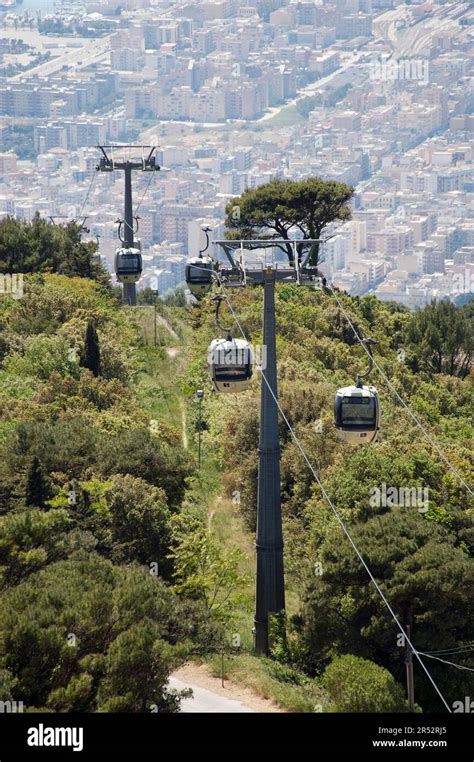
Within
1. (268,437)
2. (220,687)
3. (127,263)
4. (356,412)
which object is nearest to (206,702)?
(220,687)

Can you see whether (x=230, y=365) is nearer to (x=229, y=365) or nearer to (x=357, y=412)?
(x=229, y=365)

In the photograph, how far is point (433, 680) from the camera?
15.4 metres

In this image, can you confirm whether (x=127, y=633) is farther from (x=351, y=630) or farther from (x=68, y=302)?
(x=68, y=302)

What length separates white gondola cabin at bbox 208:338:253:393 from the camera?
14.4 meters

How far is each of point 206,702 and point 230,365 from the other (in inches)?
125

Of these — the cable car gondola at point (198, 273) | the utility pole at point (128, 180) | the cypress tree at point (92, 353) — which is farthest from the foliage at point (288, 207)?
the cable car gondola at point (198, 273)

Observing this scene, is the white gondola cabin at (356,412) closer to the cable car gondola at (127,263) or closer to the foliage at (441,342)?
the cable car gondola at (127,263)

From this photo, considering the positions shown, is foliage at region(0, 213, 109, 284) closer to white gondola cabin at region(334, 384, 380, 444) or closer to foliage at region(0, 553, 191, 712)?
white gondola cabin at region(334, 384, 380, 444)

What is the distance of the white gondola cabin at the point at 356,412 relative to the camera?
14625 mm

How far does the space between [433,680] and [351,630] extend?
0.97 meters

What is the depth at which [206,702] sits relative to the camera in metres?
14.1

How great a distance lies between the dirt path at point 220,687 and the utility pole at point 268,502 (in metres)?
1.02
